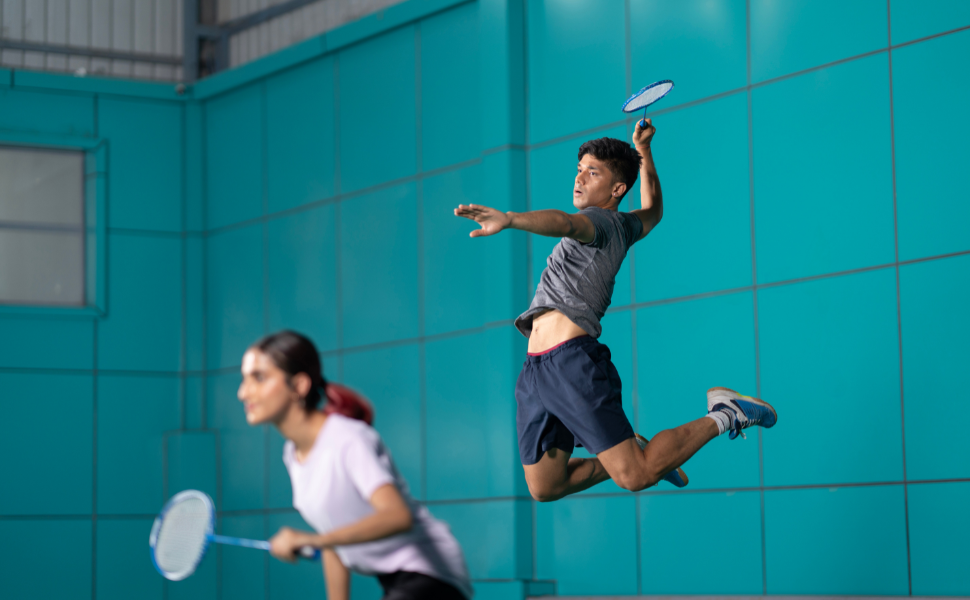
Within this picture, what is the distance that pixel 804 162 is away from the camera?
768 centimetres

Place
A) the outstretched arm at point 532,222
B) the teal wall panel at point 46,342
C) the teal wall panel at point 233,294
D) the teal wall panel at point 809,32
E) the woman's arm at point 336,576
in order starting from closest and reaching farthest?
the woman's arm at point 336,576
the outstretched arm at point 532,222
the teal wall panel at point 809,32
the teal wall panel at point 46,342
the teal wall panel at point 233,294

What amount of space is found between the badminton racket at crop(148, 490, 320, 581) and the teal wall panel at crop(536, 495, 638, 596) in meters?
4.79

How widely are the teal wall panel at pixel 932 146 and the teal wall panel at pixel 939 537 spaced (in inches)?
56.9

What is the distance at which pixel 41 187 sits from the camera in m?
11.8

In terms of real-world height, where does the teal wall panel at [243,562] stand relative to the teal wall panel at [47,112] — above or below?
below

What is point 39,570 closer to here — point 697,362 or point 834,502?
point 697,362

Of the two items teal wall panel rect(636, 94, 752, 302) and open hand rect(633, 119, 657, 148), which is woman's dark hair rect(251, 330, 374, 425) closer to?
open hand rect(633, 119, 657, 148)

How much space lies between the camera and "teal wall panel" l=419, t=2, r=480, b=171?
991 cm

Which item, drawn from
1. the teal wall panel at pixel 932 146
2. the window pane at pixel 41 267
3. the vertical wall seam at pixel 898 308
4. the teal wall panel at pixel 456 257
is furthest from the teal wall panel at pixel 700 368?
the window pane at pixel 41 267

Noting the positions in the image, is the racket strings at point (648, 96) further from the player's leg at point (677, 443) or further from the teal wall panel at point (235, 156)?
the teal wall panel at point (235, 156)

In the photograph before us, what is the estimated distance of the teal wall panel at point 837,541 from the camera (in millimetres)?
7102

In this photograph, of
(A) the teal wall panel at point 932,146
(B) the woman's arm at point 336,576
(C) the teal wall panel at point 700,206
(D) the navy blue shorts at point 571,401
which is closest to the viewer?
(B) the woman's arm at point 336,576

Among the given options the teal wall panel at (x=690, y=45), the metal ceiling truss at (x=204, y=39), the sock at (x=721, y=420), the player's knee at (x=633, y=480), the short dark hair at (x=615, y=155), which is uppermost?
the metal ceiling truss at (x=204, y=39)

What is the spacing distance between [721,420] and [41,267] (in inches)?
327
